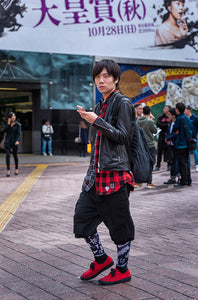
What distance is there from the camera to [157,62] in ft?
74.6

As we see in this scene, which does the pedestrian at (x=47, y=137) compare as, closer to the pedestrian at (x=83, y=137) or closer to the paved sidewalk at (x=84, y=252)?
the pedestrian at (x=83, y=137)

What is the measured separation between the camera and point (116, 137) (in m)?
3.55

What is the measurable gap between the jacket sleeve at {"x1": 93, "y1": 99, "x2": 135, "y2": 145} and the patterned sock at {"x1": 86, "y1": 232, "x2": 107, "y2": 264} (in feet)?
2.69

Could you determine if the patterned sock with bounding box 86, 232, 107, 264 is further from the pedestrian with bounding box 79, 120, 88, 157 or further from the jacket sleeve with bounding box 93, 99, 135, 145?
the pedestrian with bounding box 79, 120, 88, 157

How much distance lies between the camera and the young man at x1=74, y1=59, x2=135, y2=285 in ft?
11.9

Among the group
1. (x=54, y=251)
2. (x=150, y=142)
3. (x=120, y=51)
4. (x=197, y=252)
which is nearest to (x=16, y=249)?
(x=54, y=251)

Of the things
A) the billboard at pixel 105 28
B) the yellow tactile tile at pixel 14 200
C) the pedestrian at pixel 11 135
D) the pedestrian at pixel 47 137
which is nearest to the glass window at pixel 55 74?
the billboard at pixel 105 28

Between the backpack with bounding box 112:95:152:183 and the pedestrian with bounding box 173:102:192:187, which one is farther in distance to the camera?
the pedestrian with bounding box 173:102:192:187

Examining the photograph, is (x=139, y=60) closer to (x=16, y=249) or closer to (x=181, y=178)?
(x=181, y=178)

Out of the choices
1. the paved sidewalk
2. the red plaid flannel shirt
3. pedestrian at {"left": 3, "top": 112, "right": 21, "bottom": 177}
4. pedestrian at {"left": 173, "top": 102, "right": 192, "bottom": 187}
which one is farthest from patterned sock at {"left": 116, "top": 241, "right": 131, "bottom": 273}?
pedestrian at {"left": 3, "top": 112, "right": 21, "bottom": 177}

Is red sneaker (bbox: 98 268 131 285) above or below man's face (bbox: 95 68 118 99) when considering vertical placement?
below

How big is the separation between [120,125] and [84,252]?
5.73ft

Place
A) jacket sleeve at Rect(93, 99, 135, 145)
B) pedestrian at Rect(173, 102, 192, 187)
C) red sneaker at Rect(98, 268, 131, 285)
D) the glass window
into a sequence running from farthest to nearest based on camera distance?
the glass window, pedestrian at Rect(173, 102, 192, 187), red sneaker at Rect(98, 268, 131, 285), jacket sleeve at Rect(93, 99, 135, 145)

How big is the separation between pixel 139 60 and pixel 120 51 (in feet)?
3.60
